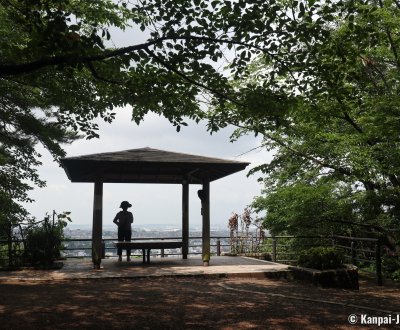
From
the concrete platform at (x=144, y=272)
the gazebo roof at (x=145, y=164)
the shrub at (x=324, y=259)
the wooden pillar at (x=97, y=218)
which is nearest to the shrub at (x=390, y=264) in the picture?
the shrub at (x=324, y=259)

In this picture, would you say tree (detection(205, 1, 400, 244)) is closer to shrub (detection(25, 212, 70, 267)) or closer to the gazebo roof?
the gazebo roof


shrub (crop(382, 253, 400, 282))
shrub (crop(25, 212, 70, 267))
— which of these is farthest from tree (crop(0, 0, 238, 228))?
shrub (crop(382, 253, 400, 282))

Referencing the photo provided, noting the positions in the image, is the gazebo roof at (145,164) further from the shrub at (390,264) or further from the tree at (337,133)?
the shrub at (390,264)

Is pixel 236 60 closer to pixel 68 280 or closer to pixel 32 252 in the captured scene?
pixel 68 280

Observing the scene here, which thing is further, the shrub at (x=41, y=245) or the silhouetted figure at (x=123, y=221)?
the silhouetted figure at (x=123, y=221)

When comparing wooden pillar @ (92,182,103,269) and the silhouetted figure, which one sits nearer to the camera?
wooden pillar @ (92,182,103,269)

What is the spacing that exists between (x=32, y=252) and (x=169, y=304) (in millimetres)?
6637

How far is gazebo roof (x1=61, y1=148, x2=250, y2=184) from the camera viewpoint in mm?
11281

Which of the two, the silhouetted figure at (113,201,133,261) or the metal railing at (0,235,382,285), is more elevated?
the silhouetted figure at (113,201,133,261)

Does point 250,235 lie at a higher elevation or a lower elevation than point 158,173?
lower

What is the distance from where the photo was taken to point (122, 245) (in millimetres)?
11891

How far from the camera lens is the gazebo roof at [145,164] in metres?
11.3

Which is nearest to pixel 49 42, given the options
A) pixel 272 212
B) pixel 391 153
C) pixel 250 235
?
pixel 391 153

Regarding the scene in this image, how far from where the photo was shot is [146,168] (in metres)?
12.8
